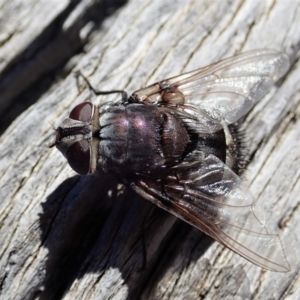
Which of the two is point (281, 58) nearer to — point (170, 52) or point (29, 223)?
point (170, 52)

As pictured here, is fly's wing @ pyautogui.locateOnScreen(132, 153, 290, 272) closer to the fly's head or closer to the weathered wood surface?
the weathered wood surface

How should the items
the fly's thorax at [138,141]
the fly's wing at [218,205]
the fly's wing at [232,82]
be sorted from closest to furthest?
the fly's wing at [218,205], the fly's thorax at [138,141], the fly's wing at [232,82]

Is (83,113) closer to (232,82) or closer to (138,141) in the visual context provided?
(138,141)

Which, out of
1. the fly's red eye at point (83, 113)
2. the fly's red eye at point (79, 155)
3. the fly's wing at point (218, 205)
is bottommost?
the fly's wing at point (218, 205)

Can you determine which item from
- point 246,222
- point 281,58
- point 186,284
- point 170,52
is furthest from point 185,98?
Result: point 186,284

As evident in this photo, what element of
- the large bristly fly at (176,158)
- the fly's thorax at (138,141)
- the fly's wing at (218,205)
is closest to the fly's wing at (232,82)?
the large bristly fly at (176,158)

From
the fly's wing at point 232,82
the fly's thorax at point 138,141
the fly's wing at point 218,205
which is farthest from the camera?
the fly's wing at point 232,82

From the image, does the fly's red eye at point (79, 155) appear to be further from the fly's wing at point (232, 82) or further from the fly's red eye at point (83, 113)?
the fly's wing at point (232, 82)
